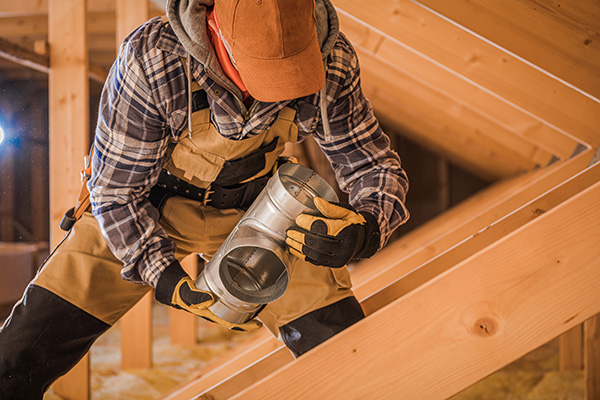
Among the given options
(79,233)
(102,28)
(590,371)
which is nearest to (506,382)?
(590,371)

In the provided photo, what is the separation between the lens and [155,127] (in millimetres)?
1054

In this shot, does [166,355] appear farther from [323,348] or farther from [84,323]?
[323,348]

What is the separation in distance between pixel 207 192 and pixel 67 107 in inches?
41.7

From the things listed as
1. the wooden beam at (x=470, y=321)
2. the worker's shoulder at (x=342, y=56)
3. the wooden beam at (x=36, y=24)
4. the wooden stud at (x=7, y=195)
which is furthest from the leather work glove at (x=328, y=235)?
the wooden stud at (x=7, y=195)

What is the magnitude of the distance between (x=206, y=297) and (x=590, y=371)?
1369mm

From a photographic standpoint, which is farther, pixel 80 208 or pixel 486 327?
pixel 80 208

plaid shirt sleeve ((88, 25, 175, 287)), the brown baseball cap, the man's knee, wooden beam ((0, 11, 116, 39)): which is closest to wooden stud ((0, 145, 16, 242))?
wooden beam ((0, 11, 116, 39))

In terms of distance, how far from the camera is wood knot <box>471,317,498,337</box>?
87cm

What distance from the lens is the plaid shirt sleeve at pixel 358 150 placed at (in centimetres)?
116

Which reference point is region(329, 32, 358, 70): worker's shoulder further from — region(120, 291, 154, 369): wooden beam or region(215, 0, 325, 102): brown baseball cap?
region(120, 291, 154, 369): wooden beam

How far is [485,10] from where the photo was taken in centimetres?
113

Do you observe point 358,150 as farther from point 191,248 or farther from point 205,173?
point 191,248

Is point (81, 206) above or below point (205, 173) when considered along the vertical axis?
below

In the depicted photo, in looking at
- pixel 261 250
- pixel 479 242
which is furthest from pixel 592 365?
pixel 261 250
